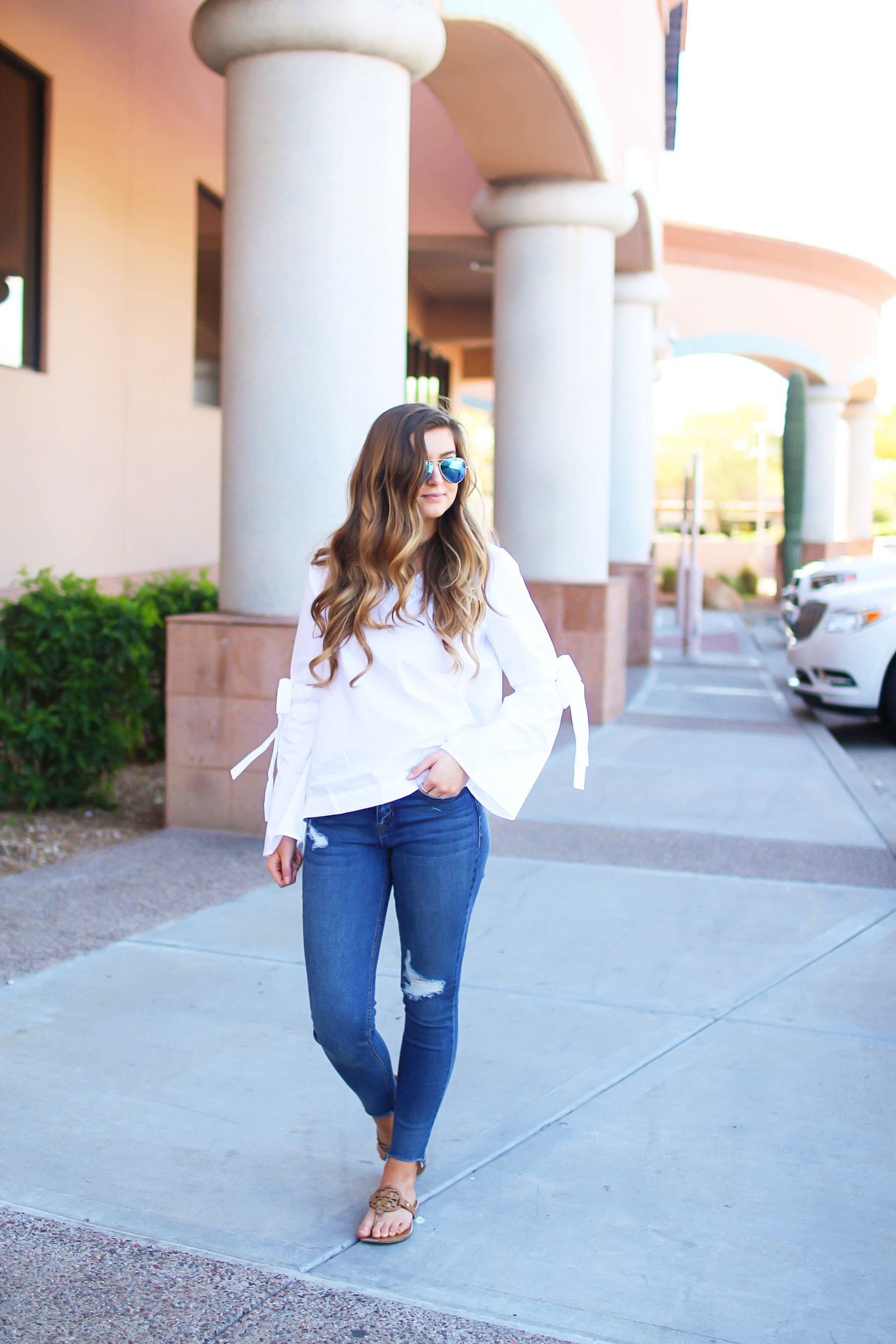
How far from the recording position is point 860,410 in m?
29.7

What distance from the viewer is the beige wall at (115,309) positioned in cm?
782

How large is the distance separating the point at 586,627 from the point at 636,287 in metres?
5.91

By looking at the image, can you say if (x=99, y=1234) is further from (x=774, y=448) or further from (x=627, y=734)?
(x=774, y=448)

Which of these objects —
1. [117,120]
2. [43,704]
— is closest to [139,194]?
[117,120]

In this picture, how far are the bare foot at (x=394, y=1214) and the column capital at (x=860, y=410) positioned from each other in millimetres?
29116

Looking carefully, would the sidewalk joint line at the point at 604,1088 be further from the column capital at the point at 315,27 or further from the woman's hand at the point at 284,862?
the column capital at the point at 315,27

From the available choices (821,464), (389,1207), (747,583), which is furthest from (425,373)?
(389,1207)

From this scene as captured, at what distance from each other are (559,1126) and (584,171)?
8.33 m

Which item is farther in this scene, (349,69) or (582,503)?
(582,503)

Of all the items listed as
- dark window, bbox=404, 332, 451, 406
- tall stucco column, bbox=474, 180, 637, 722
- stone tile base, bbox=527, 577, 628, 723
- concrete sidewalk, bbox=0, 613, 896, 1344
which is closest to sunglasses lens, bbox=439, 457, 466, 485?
concrete sidewalk, bbox=0, 613, 896, 1344

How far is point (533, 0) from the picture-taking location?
764 cm

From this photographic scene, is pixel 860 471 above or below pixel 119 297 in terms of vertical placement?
above

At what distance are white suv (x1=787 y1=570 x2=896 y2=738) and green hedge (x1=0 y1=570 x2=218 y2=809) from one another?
18.6 ft

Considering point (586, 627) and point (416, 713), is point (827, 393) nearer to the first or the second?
point (586, 627)
